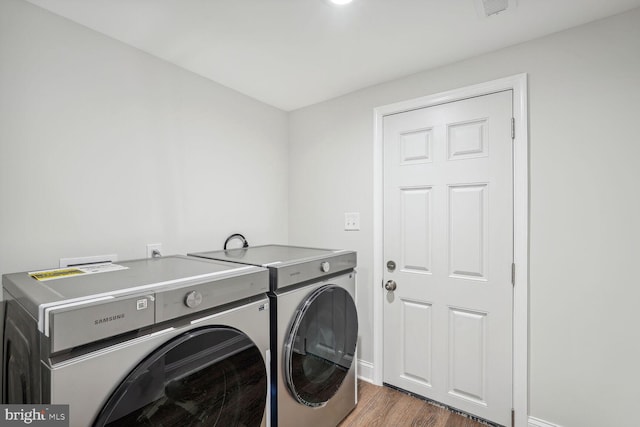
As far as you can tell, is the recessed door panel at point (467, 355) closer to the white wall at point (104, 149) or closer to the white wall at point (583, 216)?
the white wall at point (583, 216)

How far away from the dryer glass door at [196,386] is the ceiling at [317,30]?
1.44 meters

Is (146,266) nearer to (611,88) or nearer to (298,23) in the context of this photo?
(298,23)

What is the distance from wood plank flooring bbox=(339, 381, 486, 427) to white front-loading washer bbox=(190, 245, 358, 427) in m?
0.08

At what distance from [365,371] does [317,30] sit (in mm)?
2288

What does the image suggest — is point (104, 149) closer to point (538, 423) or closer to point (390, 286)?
point (390, 286)

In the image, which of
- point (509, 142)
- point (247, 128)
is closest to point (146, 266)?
point (247, 128)

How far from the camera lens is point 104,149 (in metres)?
1.60

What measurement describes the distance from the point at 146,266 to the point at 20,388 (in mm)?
561

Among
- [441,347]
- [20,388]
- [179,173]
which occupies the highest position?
[179,173]

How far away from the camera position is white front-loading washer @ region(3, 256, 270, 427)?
0.83 meters

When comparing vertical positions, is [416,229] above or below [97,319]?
above

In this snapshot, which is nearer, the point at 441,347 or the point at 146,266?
the point at 146,266

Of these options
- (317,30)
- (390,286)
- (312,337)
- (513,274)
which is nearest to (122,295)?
(312,337)

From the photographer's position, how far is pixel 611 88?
1501 mm
